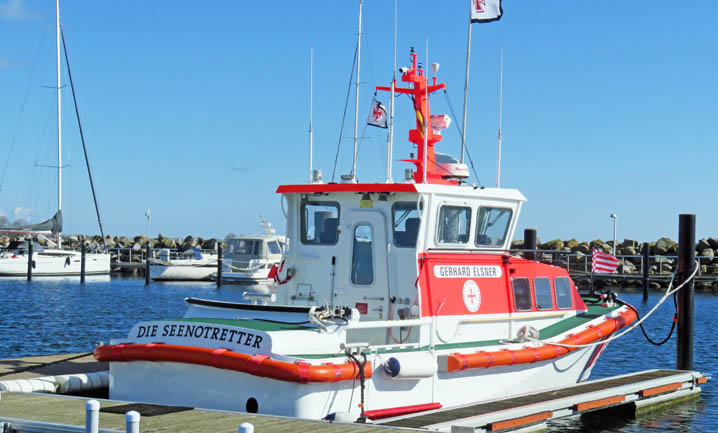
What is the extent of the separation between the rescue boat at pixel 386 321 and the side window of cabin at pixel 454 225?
0.03 m

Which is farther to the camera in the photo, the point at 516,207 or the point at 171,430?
the point at 516,207

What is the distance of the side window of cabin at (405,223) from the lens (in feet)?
36.4

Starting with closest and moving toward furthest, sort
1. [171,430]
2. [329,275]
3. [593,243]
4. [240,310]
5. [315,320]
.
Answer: [171,430] < [315,320] < [240,310] < [329,275] < [593,243]

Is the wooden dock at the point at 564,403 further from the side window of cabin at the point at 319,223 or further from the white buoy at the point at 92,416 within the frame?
the white buoy at the point at 92,416

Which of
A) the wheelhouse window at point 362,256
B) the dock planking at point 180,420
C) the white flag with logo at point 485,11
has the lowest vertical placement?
the dock planking at point 180,420

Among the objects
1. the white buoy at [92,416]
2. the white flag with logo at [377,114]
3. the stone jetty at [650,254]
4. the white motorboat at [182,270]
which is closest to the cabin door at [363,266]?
the white flag with logo at [377,114]

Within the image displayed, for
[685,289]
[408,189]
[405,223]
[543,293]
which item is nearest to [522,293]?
[543,293]

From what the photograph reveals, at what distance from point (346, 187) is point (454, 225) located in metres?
1.53

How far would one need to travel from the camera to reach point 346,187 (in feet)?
36.8

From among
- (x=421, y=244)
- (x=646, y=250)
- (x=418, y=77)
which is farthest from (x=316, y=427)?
(x=646, y=250)

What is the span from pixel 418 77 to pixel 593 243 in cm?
4571

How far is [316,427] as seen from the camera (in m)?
8.28

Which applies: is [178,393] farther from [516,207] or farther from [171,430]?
[516,207]

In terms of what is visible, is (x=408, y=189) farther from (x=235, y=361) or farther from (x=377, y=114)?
(x=377, y=114)
